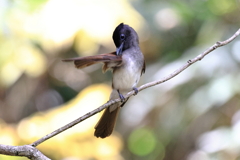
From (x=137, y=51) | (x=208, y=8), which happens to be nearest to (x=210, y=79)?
(x=208, y=8)

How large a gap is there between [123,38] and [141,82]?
3215 mm

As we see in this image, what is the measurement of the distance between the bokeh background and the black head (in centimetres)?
193

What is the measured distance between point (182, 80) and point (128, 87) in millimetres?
2888

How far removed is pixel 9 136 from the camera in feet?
15.7

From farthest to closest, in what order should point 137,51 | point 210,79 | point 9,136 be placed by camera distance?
point 210,79
point 9,136
point 137,51

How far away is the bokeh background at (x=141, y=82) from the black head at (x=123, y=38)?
6.33 ft

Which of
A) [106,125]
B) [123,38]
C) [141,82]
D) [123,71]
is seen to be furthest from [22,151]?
[141,82]

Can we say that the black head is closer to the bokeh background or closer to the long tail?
the long tail

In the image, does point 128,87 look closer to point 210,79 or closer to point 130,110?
point 210,79

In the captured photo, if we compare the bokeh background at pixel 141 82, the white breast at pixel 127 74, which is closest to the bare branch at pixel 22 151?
the white breast at pixel 127 74

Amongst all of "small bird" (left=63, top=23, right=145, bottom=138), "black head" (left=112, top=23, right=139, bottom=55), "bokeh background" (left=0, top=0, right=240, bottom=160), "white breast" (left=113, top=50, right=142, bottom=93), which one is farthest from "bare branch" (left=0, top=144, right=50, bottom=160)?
"bokeh background" (left=0, top=0, right=240, bottom=160)

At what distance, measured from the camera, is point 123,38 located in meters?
2.75

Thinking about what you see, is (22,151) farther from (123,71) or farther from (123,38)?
(123,38)

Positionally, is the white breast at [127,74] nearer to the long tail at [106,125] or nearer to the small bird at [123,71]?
the small bird at [123,71]
